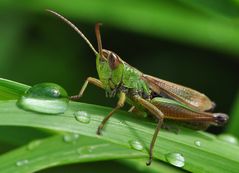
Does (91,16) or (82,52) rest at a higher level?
(91,16)

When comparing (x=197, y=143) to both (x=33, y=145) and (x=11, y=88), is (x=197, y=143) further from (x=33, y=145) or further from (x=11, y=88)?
(x=11, y=88)

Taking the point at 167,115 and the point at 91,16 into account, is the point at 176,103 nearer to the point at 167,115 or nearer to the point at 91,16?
the point at 167,115

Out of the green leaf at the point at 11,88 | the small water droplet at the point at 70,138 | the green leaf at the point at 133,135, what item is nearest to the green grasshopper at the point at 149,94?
the green leaf at the point at 133,135

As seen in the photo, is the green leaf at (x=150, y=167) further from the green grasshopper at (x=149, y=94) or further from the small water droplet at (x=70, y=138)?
the small water droplet at (x=70, y=138)

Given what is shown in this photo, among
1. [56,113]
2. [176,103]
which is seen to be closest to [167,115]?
[176,103]

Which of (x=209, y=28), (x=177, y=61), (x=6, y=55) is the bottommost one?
(x=6, y=55)

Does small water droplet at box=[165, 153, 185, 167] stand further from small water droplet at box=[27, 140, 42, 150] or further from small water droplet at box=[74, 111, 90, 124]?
small water droplet at box=[27, 140, 42, 150]

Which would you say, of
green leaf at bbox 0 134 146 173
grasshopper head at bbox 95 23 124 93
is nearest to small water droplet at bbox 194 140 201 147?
green leaf at bbox 0 134 146 173
